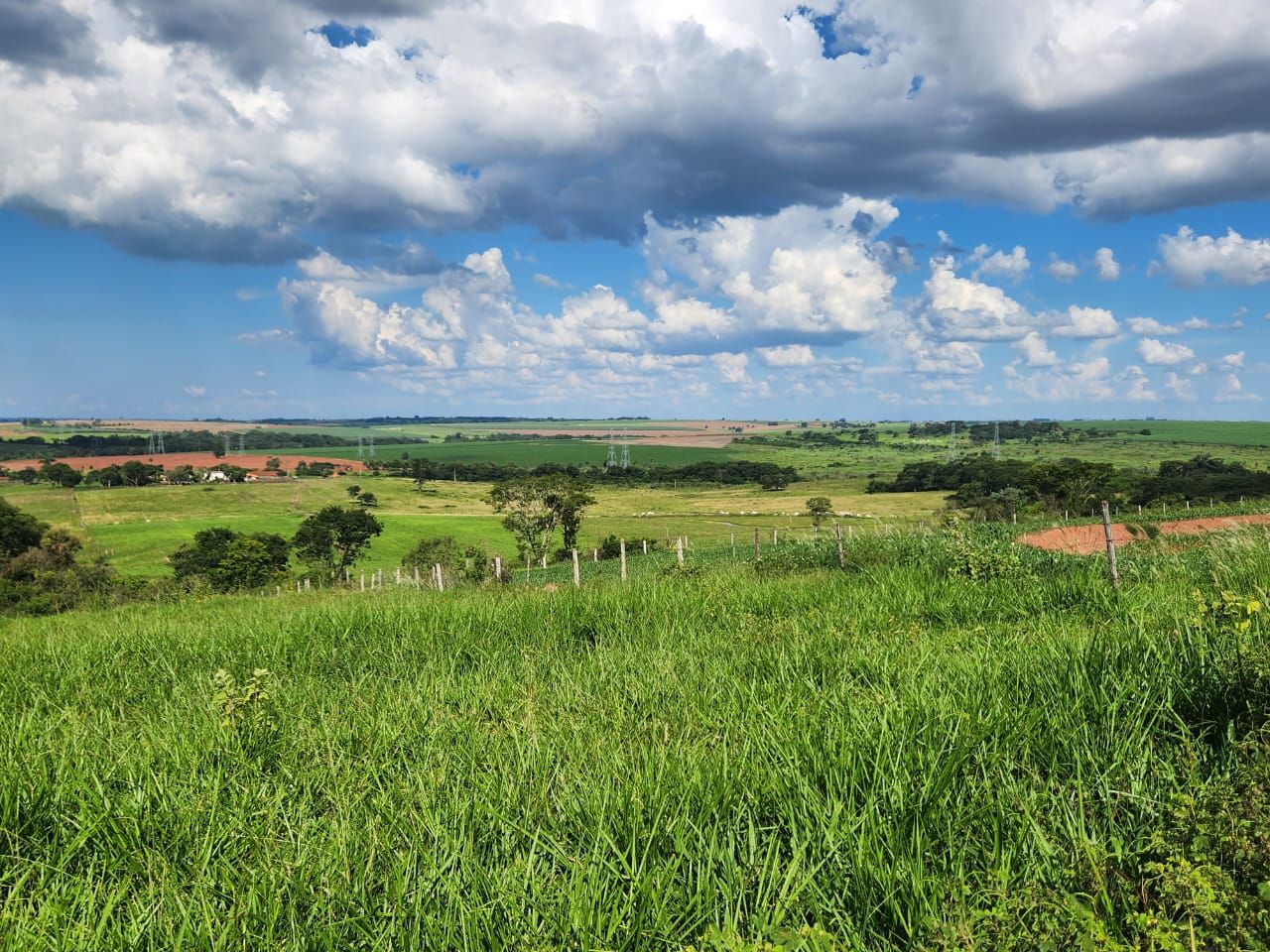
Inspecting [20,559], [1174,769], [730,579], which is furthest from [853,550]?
[20,559]

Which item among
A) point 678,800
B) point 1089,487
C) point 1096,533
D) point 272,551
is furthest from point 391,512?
point 678,800

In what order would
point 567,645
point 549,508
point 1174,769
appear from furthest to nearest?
point 549,508, point 567,645, point 1174,769

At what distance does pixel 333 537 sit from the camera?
88938 mm

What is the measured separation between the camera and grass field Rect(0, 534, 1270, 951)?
2928mm

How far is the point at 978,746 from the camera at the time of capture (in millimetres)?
4078

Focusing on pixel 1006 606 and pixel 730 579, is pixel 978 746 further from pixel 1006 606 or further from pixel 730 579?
pixel 730 579

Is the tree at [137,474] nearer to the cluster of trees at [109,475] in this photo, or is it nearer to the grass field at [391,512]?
the cluster of trees at [109,475]

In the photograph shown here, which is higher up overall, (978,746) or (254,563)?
(978,746)

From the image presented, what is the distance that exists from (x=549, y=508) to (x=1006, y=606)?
3132 inches

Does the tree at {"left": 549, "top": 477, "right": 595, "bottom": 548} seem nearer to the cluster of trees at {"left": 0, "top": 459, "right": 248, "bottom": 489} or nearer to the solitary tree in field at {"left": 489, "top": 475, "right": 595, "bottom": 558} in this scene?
the solitary tree in field at {"left": 489, "top": 475, "right": 595, "bottom": 558}

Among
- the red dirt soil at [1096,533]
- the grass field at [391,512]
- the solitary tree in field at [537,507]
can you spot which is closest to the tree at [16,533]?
the grass field at [391,512]

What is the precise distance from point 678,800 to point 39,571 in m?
67.2

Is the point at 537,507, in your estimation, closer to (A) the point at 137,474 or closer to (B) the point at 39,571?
(B) the point at 39,571

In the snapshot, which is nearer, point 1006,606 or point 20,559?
point 1006,606
